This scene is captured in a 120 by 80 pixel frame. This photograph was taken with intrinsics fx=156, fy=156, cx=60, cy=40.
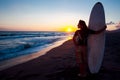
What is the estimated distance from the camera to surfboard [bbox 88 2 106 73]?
4.98 metres

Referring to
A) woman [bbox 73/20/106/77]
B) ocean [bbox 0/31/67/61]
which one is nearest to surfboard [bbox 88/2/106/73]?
woman [bbox 73/20/106/77]

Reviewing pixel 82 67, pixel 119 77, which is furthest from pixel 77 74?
pixel 119 77

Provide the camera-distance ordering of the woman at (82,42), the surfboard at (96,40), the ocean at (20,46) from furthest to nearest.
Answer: the ocean at (20,46), the surfboard at (96,40), the woman at (82,42)

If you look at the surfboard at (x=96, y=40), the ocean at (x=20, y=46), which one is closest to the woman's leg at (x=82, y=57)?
the surfboard at (x=96, y=40)

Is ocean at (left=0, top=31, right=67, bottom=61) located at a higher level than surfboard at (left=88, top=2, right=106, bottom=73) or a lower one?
lower

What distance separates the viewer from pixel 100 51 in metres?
5.16

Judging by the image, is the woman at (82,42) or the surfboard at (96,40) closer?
the woman at (82,42)

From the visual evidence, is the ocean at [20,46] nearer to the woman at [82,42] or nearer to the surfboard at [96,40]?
the woman at [82,42]

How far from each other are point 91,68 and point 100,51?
64cm

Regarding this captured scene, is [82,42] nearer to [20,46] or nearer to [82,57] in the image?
[82,57]

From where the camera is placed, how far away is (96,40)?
5012 millimetres

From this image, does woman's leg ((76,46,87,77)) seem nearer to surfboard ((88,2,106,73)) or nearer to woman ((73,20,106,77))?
woman ((73,20,106,77))

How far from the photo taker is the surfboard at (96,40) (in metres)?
4.98

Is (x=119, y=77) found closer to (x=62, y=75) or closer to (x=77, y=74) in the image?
(x=77, y=74)
